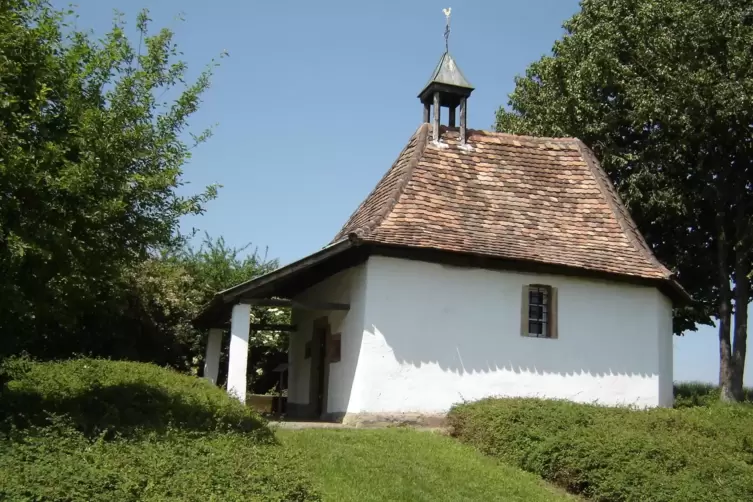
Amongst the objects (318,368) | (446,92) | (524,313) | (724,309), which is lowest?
(318,368)

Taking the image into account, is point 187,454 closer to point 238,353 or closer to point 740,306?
point 238,353

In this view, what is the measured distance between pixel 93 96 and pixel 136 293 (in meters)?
11.9

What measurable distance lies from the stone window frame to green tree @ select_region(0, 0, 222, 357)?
7.98 metres

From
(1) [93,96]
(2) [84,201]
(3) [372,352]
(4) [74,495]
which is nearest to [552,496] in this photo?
(3) [372,352]

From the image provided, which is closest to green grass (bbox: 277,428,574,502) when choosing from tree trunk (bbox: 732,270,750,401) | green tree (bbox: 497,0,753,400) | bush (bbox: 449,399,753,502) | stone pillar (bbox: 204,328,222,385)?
bush (bbox: 449,399,753,502)

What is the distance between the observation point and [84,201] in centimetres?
866

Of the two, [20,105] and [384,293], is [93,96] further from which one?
[384,293]

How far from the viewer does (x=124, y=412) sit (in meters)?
9.94

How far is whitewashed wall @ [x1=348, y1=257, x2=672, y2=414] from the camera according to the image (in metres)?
14.9

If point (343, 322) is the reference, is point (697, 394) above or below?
below

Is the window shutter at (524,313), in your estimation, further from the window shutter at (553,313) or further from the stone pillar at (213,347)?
the stone pillar at (213,347)

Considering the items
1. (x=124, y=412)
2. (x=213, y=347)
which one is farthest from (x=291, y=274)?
(x=213, y=347)

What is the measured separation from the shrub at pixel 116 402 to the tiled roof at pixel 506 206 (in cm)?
443

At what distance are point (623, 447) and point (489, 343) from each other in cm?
512
